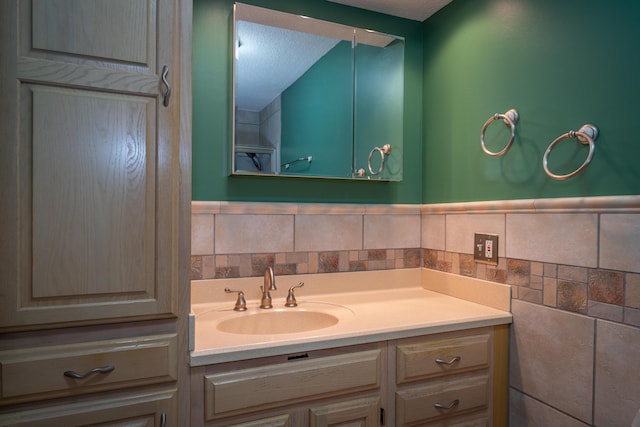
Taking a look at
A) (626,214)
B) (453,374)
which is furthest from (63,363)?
(626,214)

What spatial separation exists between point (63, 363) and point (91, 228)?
34cm

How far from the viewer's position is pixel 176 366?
1.09 metres

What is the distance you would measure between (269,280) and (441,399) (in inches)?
29.9

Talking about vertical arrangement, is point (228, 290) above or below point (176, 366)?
above

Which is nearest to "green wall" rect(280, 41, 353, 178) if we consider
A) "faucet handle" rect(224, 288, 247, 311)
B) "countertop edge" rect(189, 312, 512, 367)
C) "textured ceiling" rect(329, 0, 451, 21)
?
"textured ceiling" rect(329, 0, 451, 21)

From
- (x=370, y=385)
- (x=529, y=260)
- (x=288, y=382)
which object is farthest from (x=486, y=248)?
(x=288, y=382)

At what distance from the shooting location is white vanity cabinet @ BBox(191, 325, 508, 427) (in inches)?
44.8

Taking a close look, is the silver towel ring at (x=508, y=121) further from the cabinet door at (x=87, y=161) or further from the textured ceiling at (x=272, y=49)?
the cabinet door at (x=87, y=161)

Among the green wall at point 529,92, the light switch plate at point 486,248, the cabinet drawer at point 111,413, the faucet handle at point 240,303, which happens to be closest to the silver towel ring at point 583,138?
the green wall at point 529,92

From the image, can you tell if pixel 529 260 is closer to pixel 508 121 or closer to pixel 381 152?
pixel 508 121

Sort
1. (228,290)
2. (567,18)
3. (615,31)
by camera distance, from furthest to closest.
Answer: (228,290) < (567,18) < (615,31)

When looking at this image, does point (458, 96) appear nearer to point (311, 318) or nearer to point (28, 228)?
point (311, 318)

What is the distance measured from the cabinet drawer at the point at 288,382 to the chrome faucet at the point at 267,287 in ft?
1.41

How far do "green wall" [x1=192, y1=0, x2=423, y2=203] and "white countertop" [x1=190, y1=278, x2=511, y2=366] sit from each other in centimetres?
44
